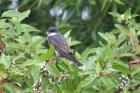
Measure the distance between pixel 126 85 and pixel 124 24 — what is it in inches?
22.3

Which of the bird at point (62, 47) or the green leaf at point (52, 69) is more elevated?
the green leaf at point (52, 69)

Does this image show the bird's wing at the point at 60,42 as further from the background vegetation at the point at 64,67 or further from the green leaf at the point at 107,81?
the green leaf at the point at 107,81

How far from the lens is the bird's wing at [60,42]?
125 inches

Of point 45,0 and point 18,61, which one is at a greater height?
point 18,61

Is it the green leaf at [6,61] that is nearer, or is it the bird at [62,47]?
the green leaf at [6,61]

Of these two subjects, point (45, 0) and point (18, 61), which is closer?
point (18, 61)

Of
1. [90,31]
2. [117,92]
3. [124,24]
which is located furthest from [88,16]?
[117,92]

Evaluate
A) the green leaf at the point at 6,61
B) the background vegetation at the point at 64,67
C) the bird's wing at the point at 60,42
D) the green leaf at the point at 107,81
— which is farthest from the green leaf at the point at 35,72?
the bird's wing at the point at 60,42

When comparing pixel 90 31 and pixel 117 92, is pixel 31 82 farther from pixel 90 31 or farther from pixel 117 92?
pixel 90 31

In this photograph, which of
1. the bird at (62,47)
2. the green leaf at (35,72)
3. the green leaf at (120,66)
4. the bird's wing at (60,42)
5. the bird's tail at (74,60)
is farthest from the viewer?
the bird's wing at (60,42)

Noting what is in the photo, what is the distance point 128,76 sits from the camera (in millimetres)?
2604

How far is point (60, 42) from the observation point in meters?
3.23

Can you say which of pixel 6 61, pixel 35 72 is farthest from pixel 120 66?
pixel 6 61

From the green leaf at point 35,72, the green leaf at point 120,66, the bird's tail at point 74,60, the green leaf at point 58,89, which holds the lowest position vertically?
the bird's tail at point 74,60
